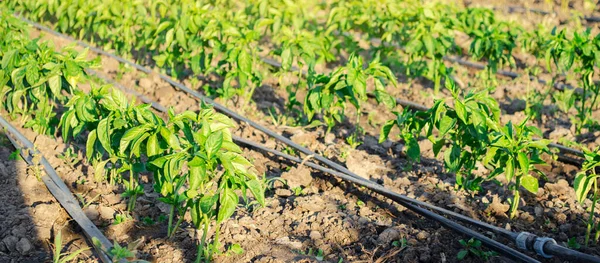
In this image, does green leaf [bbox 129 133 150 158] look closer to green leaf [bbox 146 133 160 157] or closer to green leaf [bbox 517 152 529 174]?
green leaf [bbox 146 133 160 157]

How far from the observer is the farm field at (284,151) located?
4.47 metres

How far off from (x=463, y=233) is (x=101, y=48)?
5.75 m

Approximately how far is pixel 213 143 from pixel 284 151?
2180 mm

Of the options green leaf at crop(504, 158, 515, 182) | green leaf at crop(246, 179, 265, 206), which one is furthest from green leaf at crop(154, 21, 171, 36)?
green leaf at crop(504, 158, 515, 182)

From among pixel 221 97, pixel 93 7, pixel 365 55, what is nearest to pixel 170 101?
pixel 221 97

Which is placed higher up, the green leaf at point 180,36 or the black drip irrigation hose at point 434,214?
the green leaf at point 180,36

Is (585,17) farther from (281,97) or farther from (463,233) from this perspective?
(463,233)

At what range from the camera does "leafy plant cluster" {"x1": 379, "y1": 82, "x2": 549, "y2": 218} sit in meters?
4.80

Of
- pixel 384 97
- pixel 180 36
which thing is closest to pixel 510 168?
pixel 384 97

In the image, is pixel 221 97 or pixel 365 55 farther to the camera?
pixel 365 55

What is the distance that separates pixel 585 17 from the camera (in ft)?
37.0

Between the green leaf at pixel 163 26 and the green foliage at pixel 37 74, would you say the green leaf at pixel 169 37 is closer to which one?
the green leaf at pixel 163 26

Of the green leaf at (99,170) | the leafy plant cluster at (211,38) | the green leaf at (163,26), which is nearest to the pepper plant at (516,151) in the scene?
the leafy plant cluster at (211,38)

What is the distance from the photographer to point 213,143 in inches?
158
